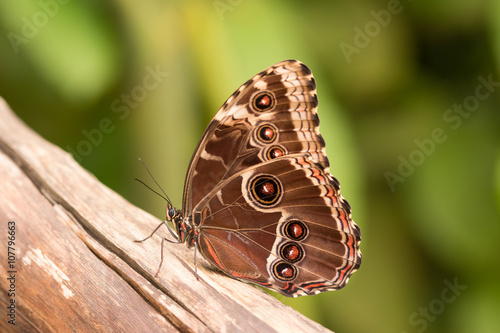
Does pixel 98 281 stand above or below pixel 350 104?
below

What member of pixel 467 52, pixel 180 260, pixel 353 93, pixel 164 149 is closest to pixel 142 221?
pixel 180 260

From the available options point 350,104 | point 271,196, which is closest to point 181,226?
point 271,196

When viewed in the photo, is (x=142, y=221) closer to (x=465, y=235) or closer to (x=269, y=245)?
(x=269, y=245)

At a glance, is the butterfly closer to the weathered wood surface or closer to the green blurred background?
the weathered wood surface

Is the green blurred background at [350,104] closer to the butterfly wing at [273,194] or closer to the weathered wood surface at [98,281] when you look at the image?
the butterfly wing at [273,194]

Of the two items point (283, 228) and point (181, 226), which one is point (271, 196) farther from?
point (181, 226)

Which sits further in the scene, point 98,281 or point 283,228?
point 283,228

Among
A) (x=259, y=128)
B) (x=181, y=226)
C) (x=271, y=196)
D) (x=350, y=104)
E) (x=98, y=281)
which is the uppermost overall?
(x=350, y=104)

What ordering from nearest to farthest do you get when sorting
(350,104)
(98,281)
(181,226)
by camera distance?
(98,281)
(181,226)
(350,104)
